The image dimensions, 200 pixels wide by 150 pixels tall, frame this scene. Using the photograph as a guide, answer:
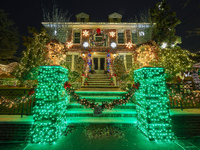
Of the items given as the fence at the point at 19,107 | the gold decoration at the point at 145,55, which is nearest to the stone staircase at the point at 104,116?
the fence at the point at 19,107

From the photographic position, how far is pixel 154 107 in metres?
3.23

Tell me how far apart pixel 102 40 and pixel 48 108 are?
12041 millimetres

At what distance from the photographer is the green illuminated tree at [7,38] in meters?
12.5

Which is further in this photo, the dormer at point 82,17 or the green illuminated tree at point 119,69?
the dormer at point 82,17

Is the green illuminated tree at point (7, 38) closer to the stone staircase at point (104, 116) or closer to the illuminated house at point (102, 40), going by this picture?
the illuminated house at point (102, 40)

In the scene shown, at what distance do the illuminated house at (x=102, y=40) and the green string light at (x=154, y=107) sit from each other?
986 centimetres

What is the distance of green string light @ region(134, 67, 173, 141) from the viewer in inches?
121

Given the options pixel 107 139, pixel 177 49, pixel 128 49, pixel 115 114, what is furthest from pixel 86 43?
pixel 107 139

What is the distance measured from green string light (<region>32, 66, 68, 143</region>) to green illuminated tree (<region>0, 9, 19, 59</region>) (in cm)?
1514

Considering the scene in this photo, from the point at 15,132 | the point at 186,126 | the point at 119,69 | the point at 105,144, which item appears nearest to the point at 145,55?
the point at 186,126

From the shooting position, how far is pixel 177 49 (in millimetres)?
7844

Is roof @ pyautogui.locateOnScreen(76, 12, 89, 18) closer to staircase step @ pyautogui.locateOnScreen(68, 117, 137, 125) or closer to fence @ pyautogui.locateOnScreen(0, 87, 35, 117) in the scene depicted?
fence @ pyautogui.locateOnScreen(0, 87, 35, 117)

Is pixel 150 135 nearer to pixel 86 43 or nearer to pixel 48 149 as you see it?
pixel 48 149

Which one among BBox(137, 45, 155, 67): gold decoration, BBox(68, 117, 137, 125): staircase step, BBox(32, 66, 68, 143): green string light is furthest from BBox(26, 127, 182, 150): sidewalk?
BBox(137, 45, 155, 67): gold decoration
